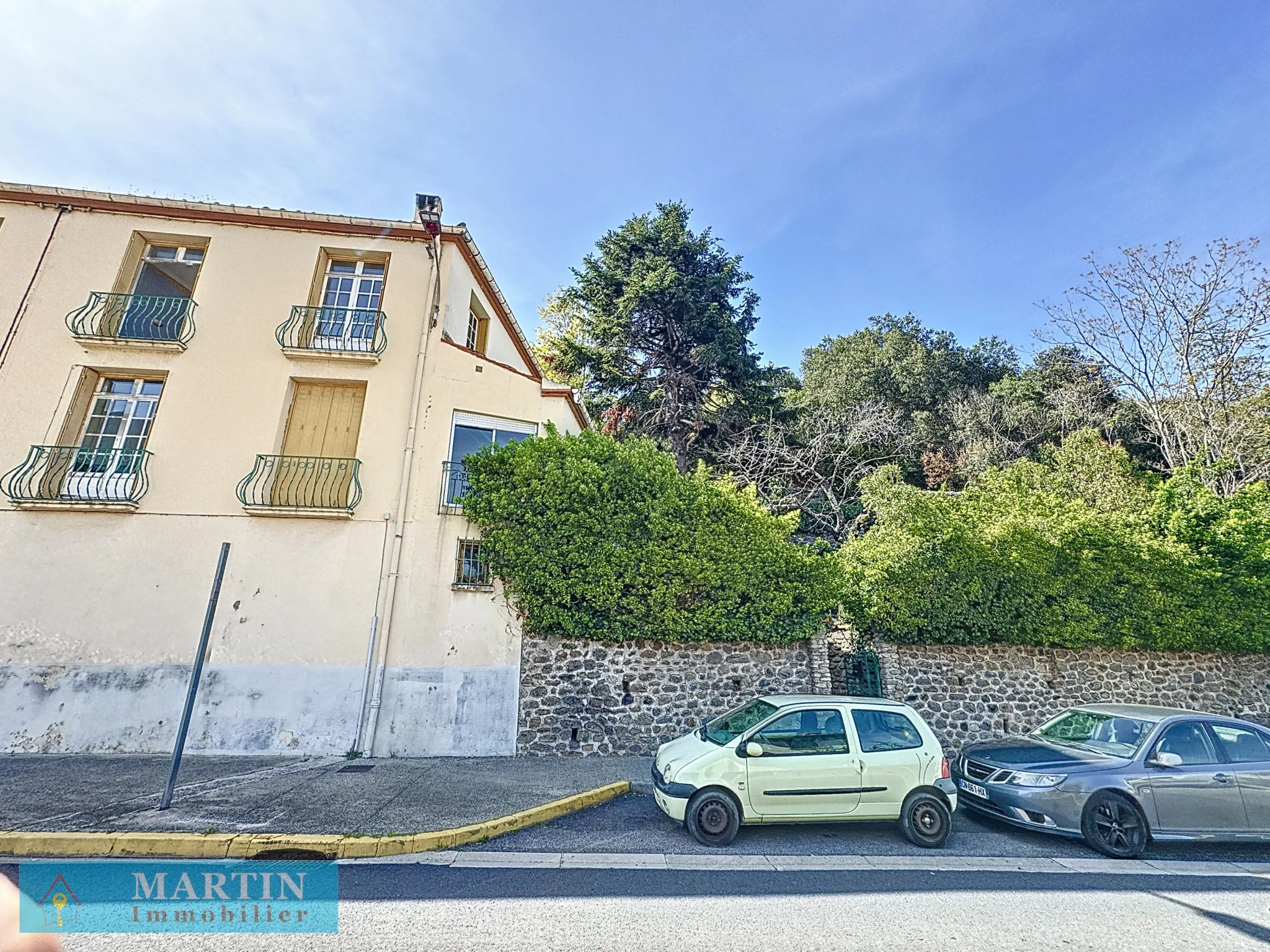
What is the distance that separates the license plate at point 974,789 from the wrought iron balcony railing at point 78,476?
1425cm

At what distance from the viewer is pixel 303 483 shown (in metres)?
10.8

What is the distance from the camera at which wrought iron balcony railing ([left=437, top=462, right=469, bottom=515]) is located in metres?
10.8

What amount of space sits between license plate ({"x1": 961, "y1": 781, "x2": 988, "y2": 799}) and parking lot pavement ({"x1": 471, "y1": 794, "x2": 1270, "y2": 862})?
41 cm

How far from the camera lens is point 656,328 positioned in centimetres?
1998

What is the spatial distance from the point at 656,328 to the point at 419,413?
35.5 ft

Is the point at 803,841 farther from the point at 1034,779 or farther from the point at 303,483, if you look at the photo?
the point at 303,483

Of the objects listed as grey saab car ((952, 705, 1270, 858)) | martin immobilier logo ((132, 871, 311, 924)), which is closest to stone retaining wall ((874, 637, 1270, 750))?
grey saab car ((952, 705, 1270, 858))

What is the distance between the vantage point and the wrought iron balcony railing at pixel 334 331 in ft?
37.9

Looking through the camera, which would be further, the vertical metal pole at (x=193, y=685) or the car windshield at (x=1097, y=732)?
the car windshield at (x=1097, y=732)

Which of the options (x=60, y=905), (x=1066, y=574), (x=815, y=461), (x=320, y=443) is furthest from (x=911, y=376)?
(x=60, y=905)

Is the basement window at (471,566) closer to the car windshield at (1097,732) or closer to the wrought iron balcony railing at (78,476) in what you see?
the wrought iron balcony railing at (78,476)

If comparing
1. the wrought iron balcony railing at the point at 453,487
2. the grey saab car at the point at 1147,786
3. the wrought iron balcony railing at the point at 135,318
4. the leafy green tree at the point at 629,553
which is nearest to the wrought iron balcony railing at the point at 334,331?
the wrought iron balcony railing at the point at 135,318

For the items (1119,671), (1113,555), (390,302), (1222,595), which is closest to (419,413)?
(390,302)

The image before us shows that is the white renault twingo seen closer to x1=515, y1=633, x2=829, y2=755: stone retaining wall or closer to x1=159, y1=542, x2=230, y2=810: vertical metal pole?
x1=515, y1=633, x2=829, y2=755: stone retaining wall
